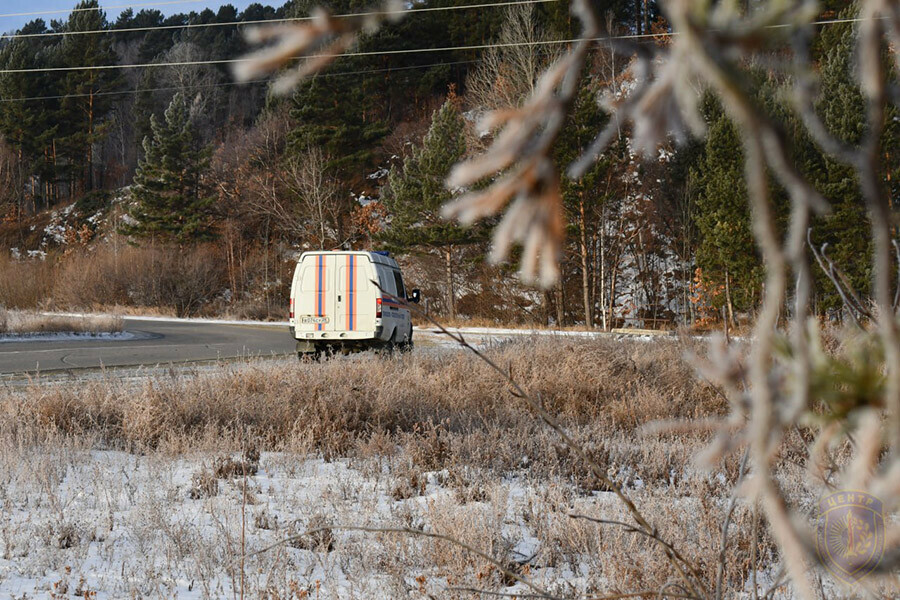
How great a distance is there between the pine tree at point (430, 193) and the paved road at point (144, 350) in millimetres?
11193

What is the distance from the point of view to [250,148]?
170 ft

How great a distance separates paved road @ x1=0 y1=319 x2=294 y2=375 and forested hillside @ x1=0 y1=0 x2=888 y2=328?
23.6 ft

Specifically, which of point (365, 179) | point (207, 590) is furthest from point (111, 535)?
point (365, 179)

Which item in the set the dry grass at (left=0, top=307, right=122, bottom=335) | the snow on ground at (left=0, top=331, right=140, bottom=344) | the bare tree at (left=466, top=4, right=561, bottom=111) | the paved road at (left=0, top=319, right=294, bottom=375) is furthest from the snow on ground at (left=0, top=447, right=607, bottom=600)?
the bare tree at (left=466, top=4, right=561, bottom=111)

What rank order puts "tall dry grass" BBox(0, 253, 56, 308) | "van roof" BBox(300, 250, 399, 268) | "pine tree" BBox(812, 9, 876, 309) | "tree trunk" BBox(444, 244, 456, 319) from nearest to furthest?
"van roof" BBox(300, 250, 399, 268) < "pine tree" BBox(812, 9, 876, 309) < "tree trunk" BBox(444, 244, 456, 319) < "tall dry grass" BBox(0, 253, 56, 308)

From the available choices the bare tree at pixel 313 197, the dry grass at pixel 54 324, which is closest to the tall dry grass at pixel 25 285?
the bare tree at pixel 313 197

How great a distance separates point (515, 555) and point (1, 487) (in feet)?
10.5

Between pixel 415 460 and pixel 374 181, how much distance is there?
44.0m

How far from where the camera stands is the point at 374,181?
159 ft

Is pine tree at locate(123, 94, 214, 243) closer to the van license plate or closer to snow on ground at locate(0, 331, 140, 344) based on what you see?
snow on ground at locate(0, 331, 140, 344)

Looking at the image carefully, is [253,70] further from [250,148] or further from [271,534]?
[250,148]

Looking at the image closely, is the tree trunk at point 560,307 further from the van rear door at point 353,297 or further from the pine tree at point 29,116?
the pine tree at point 29,116

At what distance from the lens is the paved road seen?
13.0m

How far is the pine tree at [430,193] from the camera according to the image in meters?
31.7
